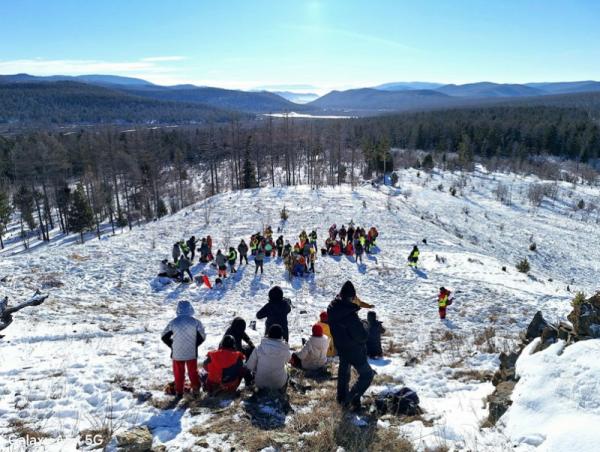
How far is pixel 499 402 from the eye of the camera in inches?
225

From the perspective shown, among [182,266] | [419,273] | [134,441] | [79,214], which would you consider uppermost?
[134,441]

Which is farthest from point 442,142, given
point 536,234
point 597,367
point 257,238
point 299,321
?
point 597,367

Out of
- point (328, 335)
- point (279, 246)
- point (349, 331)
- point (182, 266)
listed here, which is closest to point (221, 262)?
point (182, 266)

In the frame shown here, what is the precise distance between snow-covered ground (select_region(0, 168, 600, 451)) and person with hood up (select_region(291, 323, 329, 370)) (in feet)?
4.44

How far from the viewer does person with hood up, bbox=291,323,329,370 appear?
8.42m

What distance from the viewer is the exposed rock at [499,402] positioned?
5616 millimetres

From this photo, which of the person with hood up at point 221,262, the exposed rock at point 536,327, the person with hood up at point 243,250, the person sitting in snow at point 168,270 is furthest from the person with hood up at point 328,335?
the person with hood up at point 243,250

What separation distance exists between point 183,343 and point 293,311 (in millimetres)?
8159

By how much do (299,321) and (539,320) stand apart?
741 cm

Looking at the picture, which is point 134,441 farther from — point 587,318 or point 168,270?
point 168,270

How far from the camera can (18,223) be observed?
57688 mm

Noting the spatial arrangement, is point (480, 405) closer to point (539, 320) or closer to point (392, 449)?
point (392, 449)

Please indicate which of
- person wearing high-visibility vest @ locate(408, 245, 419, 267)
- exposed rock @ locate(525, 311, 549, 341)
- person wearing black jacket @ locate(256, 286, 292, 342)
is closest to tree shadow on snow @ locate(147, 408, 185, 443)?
person wearing black jacket @ locate(256, 286, 292, 342)

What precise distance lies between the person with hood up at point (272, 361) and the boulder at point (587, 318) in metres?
4.68
